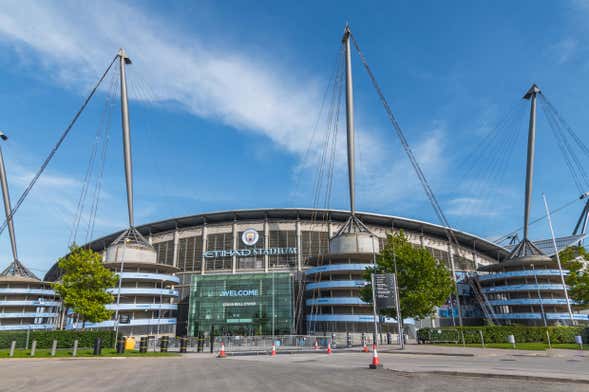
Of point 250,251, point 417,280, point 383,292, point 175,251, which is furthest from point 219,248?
point 383,292

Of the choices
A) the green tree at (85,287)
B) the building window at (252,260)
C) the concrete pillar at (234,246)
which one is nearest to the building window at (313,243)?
the building window at (252,260)

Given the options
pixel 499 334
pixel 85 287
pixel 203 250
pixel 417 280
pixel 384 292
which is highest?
pixel 203 250

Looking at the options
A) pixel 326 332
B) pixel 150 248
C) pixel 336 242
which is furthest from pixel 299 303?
pixel 150 248

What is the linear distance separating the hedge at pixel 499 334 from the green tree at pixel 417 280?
2.20 m

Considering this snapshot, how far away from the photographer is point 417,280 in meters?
36.7

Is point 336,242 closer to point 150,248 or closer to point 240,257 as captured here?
point 240,257

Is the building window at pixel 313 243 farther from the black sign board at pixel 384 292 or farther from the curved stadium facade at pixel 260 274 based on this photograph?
the black sign board at pixel 384 292

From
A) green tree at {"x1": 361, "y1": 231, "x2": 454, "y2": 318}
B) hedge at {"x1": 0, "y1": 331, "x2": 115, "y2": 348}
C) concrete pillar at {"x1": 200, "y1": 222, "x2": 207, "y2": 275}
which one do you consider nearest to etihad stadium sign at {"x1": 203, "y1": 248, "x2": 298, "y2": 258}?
concrete pillar at {"x1": 200, "y1": 222, "x2": 207, "y2": 275}

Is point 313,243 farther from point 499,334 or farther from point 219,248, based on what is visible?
point 499,334

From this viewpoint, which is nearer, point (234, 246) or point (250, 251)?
point (250, 251)

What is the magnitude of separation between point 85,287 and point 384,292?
2836cm

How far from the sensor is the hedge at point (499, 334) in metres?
36.2

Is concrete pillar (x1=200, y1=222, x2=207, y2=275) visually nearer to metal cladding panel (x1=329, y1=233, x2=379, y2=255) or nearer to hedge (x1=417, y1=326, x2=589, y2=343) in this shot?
metal cladding panel (x1=329, y1=233, x2=379, y2=255)

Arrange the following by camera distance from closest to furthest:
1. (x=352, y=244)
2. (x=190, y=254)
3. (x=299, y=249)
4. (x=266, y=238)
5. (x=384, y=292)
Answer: (x=384, y=292), (x=352, y=244), (x=299, y=249), (x=266, y=238), (x=190, y=254)
